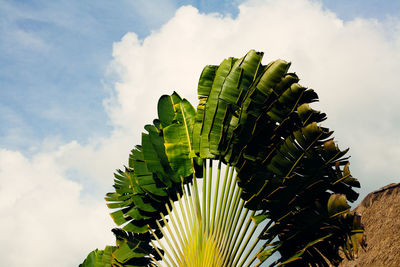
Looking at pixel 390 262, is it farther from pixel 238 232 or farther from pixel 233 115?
pixel 233 115

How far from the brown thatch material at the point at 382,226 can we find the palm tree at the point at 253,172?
1.20 meters

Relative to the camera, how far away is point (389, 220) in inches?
299

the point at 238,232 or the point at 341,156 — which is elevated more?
the point at 341,156

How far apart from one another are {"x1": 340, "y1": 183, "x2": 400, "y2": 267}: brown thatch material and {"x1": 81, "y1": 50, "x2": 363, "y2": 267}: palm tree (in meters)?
1.20

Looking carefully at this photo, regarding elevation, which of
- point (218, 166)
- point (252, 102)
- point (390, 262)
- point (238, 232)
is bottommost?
point (390, 262)

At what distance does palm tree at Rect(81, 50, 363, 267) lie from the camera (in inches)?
233

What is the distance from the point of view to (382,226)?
7.72 m

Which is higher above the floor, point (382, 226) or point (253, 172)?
point (253, 172)

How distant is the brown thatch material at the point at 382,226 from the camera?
23.7 ft

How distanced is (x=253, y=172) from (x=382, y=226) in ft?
11.8

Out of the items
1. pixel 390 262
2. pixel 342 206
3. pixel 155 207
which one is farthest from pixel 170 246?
pixel 390 262

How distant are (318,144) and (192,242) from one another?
3.04 metres

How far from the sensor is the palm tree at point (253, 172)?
233 inches

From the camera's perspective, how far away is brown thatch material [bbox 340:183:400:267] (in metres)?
7.22
